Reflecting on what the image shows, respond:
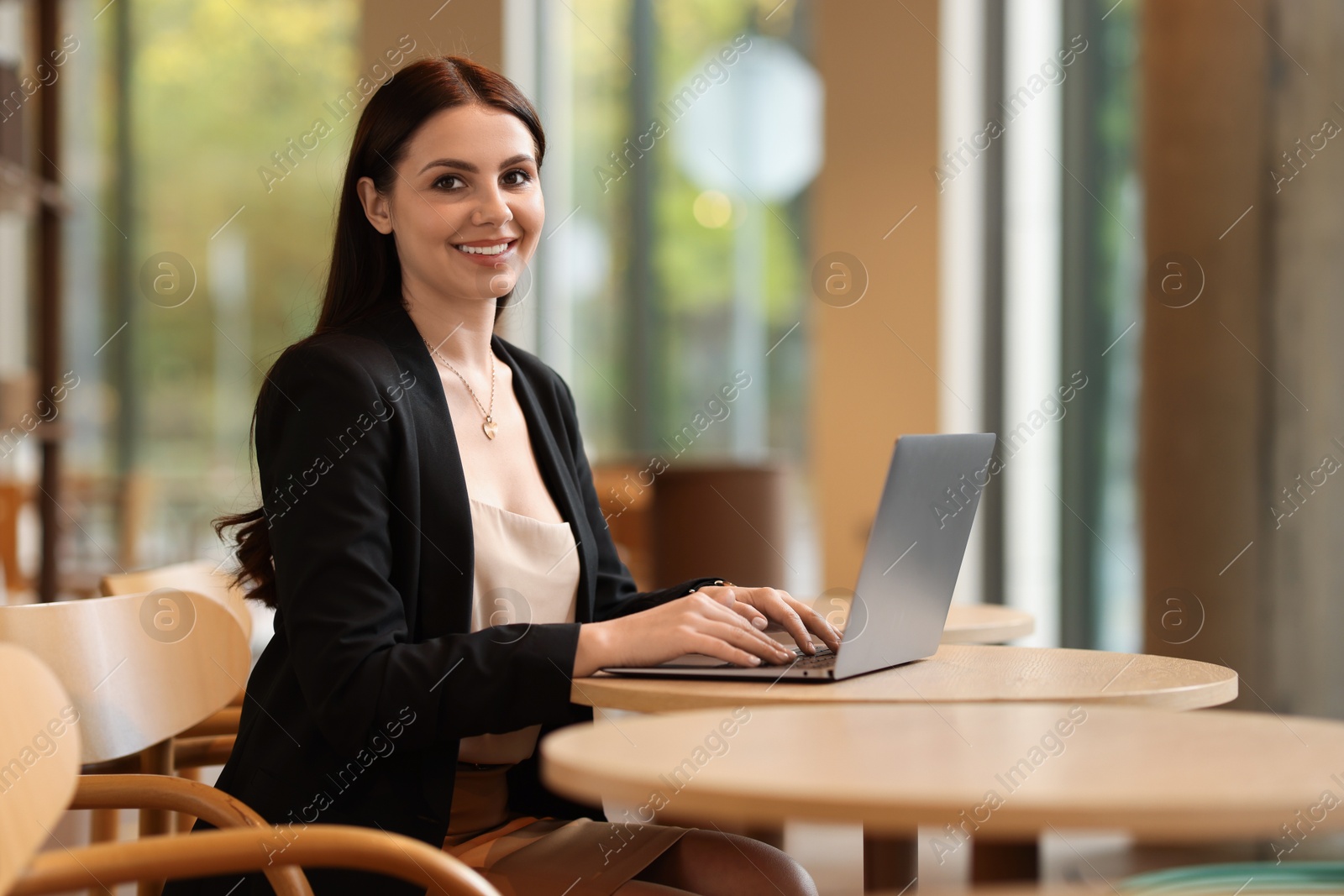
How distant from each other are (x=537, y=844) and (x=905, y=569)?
536 millimetres

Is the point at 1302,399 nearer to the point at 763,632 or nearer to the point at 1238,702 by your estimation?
the point at 1238,702

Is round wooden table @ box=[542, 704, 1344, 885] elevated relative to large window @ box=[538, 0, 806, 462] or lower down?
lower down

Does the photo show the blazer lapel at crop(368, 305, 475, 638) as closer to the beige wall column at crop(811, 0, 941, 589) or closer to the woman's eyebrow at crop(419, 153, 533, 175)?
the woman's eyebrow at crop(419, 153, 533, 175)

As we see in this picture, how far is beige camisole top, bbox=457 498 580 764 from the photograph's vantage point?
1584 mm

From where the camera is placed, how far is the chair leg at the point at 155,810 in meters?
1.64

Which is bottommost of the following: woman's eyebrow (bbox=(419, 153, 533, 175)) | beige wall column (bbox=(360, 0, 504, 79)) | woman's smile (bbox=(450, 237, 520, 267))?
woman's smile (bbox=(450, 237, 520, 267))

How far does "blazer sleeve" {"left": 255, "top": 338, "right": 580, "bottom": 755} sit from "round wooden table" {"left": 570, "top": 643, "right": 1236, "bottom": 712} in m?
0.07

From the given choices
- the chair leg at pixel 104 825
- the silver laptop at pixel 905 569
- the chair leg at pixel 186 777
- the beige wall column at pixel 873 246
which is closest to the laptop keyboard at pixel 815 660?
the silver laptop at pixel 905 569

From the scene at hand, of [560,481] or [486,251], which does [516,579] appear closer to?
[560,481]

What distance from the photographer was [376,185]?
1733mm

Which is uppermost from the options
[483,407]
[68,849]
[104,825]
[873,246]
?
[873,246]

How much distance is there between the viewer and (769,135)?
564cm

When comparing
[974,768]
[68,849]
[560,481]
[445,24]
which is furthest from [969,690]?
[445,24]

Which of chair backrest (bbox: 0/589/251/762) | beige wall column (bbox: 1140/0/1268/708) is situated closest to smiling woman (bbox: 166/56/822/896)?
chair backrest (bbox: 0/589/251/762)
